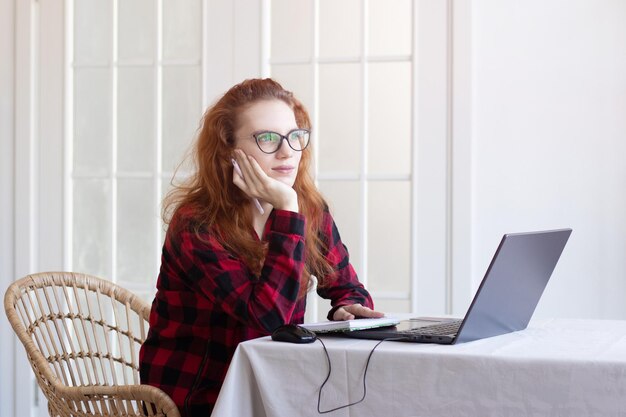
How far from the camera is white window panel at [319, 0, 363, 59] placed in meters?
3.55

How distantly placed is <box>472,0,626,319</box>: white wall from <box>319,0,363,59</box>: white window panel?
455 mm

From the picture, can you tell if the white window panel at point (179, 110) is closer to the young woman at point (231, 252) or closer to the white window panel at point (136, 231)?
the white window panel at point (136, 231)

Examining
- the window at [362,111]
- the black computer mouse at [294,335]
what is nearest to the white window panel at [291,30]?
the window at [362,111]

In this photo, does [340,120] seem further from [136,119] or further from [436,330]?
[436,330]

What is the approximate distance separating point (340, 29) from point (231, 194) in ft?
5.24

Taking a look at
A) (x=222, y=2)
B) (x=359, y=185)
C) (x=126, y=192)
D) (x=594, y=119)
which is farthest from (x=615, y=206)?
(x=126, y=192)

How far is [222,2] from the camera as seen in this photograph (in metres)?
3.68

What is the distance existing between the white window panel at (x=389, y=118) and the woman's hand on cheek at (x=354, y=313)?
1436mm

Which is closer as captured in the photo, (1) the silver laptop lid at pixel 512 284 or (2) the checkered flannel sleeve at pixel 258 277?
(1) the silver laptop lid at pixel 512 284

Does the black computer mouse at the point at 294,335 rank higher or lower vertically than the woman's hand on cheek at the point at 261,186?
lower

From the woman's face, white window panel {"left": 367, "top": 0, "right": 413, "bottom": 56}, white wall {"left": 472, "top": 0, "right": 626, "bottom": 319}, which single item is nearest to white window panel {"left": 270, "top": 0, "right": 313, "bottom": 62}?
white window panel {"left": 367, "top": 0, "right": 413, "bottom": 56}

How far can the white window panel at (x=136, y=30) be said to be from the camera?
3.81 m

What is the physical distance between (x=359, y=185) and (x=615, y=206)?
961 mm

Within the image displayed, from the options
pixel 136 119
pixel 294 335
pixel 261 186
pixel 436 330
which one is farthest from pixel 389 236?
pixel 294 335
